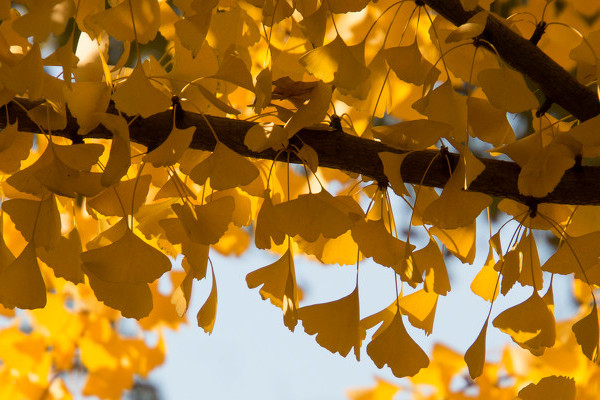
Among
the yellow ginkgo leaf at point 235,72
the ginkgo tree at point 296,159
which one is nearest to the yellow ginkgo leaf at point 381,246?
the ginkgo tree at point 296,159

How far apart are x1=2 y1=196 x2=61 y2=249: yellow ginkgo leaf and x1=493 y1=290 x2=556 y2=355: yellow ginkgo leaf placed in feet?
0.86

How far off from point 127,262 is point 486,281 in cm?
24

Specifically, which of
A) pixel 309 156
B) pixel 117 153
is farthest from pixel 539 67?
pixel 117 153

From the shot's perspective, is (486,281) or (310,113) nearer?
(310,113)

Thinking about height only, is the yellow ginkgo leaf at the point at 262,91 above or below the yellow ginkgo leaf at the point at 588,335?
above

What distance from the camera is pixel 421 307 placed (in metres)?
0.51

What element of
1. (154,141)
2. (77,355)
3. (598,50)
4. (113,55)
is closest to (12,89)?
(154,141)

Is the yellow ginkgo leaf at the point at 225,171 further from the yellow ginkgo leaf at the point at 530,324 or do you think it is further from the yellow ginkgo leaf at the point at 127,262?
the yellow ginkgo leaf at the point at 530,324

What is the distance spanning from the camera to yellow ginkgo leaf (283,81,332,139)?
15.6 inches

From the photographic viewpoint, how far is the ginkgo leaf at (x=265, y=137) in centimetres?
39

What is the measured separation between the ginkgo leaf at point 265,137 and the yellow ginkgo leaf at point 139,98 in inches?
1.8

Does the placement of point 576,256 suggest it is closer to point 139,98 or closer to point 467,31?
point 467,31

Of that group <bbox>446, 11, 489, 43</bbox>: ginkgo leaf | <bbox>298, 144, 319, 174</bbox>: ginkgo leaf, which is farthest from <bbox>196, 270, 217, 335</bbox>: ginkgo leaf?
<bbox>446, 11, 489, 43</bbox>: ginkgo leaf

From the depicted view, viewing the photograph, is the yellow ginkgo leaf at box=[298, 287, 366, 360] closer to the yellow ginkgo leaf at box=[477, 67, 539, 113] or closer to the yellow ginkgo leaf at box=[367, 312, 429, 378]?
the yellow ginkgo leaf at box=[367, 312, 429, 378]
